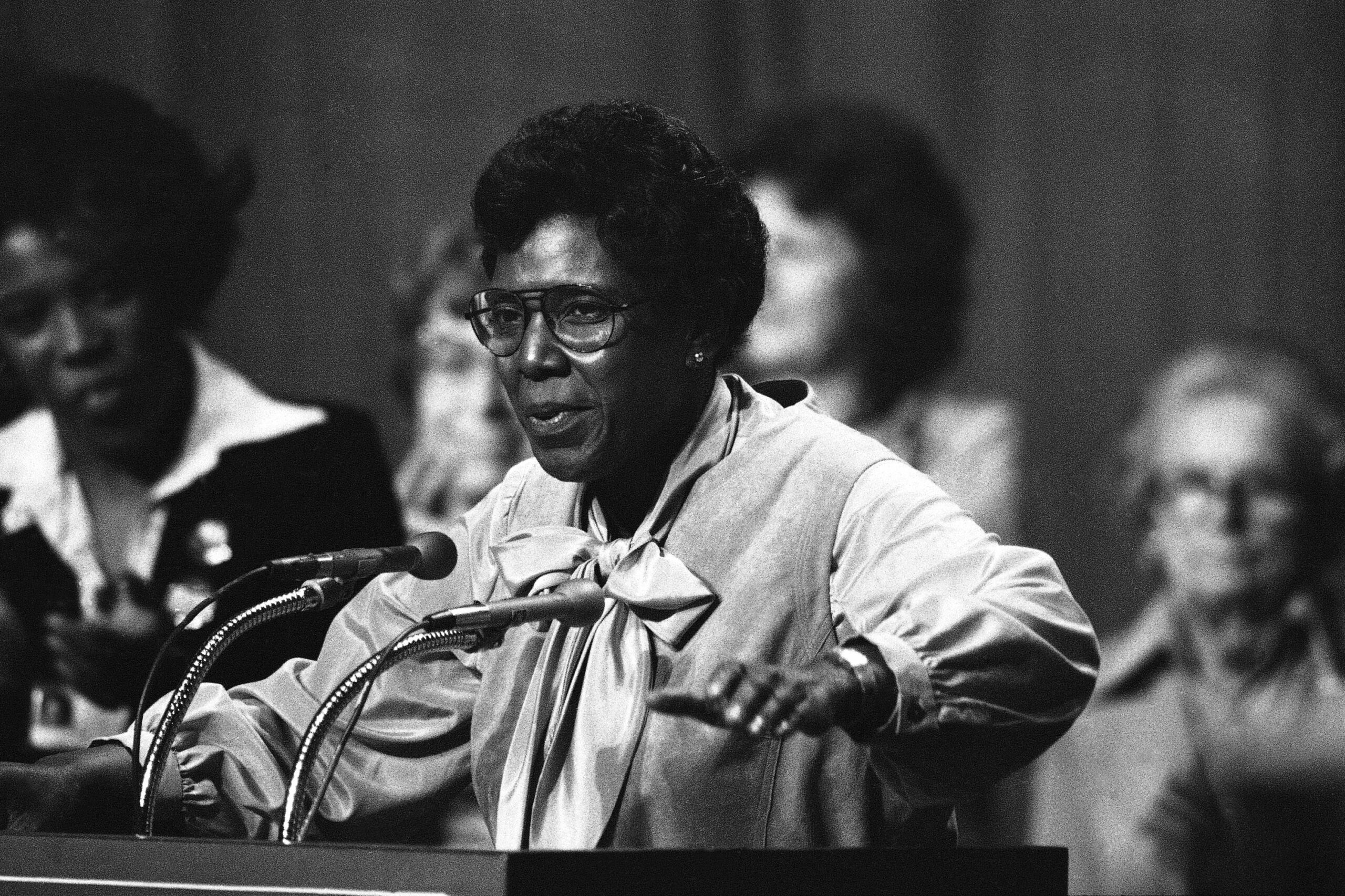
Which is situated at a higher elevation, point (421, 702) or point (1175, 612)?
point (421, 702)

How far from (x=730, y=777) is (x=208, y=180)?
2.58 meters

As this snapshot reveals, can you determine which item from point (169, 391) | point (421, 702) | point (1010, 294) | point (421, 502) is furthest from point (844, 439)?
point (169, 391)

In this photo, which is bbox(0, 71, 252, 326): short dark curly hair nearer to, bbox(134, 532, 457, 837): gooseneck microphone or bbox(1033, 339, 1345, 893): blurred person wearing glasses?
bbox(1033, 339, 1345, 893): blurred person wearing glasses

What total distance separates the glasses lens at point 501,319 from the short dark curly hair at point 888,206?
5.17 feet

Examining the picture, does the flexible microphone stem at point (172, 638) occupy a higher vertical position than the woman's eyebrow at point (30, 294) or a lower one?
higher

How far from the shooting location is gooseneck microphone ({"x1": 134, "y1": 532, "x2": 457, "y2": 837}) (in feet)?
6.35

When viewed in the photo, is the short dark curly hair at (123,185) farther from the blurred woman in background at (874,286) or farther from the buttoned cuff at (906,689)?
the buttoned cuff at (906,689)

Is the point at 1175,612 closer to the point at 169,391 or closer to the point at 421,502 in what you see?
the point at 421,502

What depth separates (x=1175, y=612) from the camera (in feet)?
11.5

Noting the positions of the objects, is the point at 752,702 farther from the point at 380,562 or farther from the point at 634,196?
the point at 634,196

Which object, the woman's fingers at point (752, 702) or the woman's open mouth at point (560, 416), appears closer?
the woman's fingers at point (752, 702)

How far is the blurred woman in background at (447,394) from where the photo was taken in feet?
13.5

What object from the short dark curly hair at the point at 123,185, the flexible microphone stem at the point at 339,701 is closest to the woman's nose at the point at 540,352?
the flexible microphone stem at the point at 339,701

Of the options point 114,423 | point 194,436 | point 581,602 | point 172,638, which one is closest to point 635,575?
point 581,602
